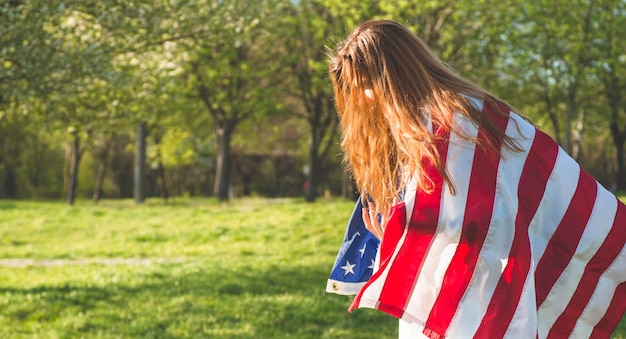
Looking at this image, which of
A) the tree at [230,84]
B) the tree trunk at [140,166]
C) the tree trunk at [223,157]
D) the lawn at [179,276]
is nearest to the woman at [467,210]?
the lawn at [179,276]

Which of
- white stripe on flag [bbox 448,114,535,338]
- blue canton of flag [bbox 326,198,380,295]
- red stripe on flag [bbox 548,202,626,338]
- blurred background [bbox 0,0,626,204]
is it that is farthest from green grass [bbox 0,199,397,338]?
white stripe on flag [bbox 448,114,535,338]

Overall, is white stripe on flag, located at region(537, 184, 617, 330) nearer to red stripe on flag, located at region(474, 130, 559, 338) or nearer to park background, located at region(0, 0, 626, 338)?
red stripe on flag, located at region(474, 130, 559, 338)

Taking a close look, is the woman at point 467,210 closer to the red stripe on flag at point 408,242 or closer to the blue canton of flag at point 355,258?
the red stripe on flag at point 408,242

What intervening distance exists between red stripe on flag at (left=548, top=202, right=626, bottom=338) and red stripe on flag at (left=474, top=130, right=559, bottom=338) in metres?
0.45

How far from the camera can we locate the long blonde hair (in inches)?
111

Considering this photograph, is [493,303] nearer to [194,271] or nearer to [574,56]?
[194,271]

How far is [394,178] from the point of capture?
3.09m

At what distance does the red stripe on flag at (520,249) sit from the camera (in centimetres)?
274

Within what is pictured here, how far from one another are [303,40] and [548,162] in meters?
27.5

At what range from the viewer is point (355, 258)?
11.8 feet

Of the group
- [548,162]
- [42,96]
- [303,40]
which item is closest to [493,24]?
[303,40]

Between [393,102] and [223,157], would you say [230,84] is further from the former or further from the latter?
[393,102]

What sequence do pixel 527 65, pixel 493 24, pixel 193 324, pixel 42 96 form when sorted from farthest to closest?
1. pixel 527 65
2. pixel 493 24
3. pixel 42 96
4. pixel 193 324

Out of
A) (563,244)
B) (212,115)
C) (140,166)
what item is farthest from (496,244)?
(140,166)
